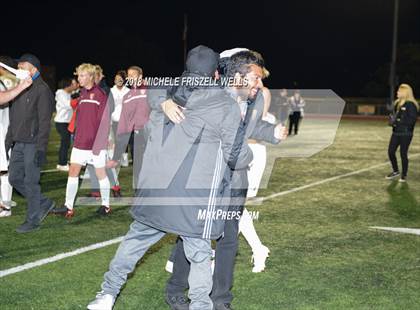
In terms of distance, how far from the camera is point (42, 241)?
21.2 feet

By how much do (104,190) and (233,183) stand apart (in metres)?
3.76

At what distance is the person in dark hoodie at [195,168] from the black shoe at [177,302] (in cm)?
47

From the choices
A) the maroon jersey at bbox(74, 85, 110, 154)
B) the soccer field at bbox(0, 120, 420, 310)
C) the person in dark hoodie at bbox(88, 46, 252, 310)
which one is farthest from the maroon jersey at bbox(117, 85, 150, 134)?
the person in dark hoodie at bbox(88, 46, 252, 310)

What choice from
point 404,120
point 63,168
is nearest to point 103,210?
point 63,168

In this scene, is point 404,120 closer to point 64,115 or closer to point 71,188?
point 71,188

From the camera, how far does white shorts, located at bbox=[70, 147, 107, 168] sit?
7.50m

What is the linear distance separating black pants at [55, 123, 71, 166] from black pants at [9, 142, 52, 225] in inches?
205

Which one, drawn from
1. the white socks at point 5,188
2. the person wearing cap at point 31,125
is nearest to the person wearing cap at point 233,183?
the person wearing cap at point 31,125

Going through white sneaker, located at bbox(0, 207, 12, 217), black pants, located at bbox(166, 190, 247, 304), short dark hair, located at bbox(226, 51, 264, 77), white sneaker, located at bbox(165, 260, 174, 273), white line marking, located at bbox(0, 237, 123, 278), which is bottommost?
white sneaker, located at bbox(0, 207, 12, 217)

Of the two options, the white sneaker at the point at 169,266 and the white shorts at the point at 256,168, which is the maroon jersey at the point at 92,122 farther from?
the white sneaker at the point at 169,266

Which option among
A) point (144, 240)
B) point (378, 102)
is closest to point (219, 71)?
point (144, 240)

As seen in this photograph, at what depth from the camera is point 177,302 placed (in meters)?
4.62

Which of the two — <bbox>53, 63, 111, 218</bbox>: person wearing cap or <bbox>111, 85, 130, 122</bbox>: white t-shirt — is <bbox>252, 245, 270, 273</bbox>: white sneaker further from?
<bbox>111, 85, 130, 122</bbox>: white t-shirt

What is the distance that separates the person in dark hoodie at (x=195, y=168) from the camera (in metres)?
3.95
